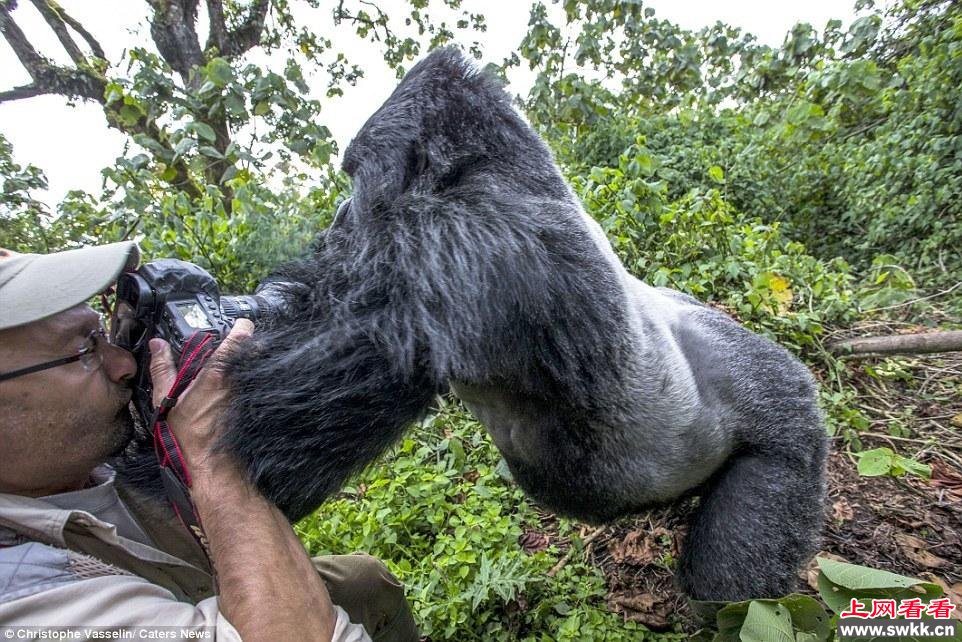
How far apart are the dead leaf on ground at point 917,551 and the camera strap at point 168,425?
2.40 meters

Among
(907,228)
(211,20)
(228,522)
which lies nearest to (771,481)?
(228,522)

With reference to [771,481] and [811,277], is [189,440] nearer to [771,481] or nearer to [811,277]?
[771,481]

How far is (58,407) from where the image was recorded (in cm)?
98

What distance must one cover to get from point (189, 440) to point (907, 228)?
564 cm

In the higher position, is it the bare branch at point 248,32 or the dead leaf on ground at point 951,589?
the bare branch at point 248,32

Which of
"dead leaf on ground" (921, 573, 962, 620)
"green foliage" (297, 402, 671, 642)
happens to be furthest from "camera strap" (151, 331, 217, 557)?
"dead leaf on ground" (921, 573, 962, 620)

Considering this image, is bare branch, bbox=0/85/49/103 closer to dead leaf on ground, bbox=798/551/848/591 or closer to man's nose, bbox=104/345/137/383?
man's nose, bbox=104/345/137/383

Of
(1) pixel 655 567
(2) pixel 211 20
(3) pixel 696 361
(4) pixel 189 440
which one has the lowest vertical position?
(1) pixel 655 567

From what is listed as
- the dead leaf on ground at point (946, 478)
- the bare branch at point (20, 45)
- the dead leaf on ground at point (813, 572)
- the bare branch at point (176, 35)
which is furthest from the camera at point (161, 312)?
the bare branch at point (20, 45)

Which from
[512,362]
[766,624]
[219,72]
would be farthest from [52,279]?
[219,72]

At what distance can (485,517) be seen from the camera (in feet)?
6.92

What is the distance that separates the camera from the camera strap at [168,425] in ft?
3.31

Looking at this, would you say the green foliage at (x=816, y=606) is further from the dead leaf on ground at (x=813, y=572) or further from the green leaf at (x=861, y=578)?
the dead leaf on ground at (x=813, y=572)

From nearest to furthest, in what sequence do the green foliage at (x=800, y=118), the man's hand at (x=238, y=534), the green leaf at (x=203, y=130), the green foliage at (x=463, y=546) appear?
1. the man's hand at (x=238, y=534)
2. the green foliage at (x=463, y=546)
3. the green leaf at (x=203, y=130)
4. the green foliage at (x=800, y=118)
